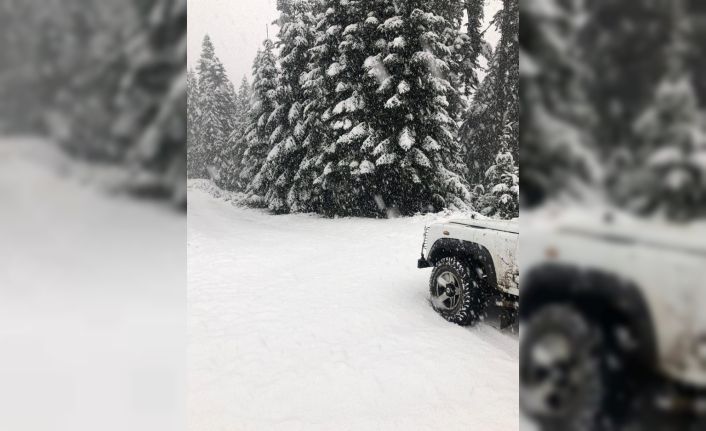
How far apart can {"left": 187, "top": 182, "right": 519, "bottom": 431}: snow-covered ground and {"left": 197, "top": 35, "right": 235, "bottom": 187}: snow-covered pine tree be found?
38.1m

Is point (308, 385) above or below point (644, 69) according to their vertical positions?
below

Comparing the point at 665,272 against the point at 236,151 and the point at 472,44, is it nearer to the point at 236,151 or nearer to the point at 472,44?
the point at 472,44

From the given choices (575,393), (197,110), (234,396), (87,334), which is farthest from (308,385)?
(197,110)

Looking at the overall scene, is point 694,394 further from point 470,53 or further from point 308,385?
point 470,53

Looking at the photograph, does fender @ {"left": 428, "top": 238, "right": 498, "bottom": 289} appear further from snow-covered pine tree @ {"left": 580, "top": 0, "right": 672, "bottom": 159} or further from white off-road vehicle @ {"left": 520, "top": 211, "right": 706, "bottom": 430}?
snow-covered pine tree @ {"left": 580, "top": 0, "right": 672, "bottom": 159}

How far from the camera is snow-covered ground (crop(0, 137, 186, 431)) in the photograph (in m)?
1.13

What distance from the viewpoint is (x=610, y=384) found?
0.92 meters

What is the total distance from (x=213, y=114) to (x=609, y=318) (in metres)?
47.8

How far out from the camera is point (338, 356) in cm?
449

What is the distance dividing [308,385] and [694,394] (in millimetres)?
3441

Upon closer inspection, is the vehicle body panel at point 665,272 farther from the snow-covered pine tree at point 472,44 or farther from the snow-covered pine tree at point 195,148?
the snow-covered pine tree at point 195,148

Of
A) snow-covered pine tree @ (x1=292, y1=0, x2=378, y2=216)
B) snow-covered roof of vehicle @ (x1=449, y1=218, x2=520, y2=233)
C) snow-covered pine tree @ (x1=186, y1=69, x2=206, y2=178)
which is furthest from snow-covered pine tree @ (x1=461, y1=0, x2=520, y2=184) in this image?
snow-covered pine tree @ (x1=186, y1=69, x2=206, y2=178)

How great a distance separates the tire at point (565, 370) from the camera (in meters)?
0.91

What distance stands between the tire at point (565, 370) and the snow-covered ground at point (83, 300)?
974 millimetres
